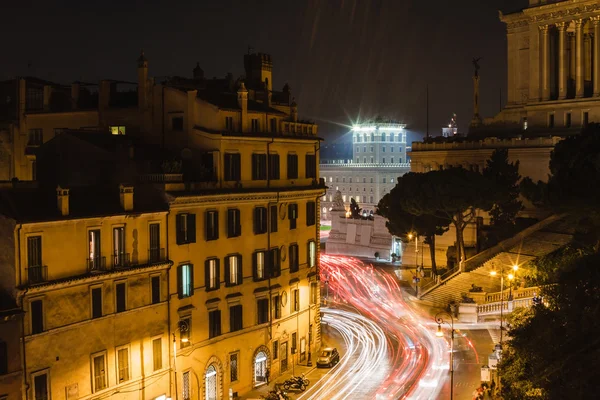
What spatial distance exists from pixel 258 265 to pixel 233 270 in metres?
2.40

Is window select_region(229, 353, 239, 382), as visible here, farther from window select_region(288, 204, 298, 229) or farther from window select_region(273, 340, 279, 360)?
window select_region(288, 204, 298, 229)

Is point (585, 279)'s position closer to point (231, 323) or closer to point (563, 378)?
point (563, 378)

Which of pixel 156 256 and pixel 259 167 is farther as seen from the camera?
pixel 259 167

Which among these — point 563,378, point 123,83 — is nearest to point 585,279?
point 563,378

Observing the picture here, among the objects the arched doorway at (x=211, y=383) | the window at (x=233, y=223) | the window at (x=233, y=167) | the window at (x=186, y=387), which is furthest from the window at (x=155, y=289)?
the window at (x=233, y=167)

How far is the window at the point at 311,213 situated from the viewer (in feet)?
180

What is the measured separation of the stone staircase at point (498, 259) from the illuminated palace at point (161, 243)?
15278 millimetres

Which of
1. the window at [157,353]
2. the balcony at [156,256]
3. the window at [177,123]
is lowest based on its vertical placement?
the window at [157,353]

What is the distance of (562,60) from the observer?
3622 inches

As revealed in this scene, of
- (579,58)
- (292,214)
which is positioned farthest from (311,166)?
(579,58)

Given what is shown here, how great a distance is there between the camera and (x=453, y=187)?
6950 cm

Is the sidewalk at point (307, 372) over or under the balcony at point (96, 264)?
under

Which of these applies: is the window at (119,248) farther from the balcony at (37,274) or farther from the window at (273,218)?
the window at (273,218)

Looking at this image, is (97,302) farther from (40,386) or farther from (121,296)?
(40,386)
